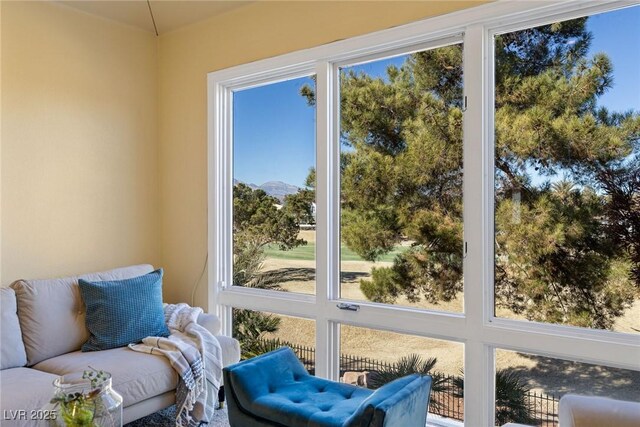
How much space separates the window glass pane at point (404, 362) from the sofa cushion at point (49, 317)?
1613mm

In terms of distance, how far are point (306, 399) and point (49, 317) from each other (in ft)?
5.40

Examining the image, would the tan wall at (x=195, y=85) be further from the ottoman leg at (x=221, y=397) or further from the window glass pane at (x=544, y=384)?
the window glass pane at (x=544, y=384)

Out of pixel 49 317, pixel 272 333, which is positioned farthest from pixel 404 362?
pixel 49 317

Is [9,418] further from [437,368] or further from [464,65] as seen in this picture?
[464,65]

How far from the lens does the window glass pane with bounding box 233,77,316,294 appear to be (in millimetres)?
3217

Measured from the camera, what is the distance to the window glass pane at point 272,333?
10.4 feet

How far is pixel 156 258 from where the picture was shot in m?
3.94

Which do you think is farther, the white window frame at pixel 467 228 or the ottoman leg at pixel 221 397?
the ottoman leg at pixel 221 397

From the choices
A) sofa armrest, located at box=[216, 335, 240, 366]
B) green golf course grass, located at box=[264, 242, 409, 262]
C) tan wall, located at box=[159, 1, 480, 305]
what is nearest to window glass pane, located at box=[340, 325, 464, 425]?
green golf course grass, located at box=[264, 242, 409, 262]

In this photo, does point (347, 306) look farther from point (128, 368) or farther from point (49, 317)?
point (49, 317)

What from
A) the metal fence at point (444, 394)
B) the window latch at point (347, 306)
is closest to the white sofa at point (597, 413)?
the metal fence at point (444, 394)

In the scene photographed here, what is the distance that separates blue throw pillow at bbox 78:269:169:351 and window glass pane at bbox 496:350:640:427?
6.48 ft

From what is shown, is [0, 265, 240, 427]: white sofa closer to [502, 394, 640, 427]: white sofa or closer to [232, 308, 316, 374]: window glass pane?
[232, 308, 316, 374]: window glass pane

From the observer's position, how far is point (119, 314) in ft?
9.35
